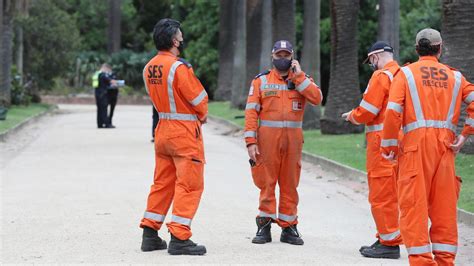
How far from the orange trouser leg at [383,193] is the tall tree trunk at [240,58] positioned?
28.1 meters

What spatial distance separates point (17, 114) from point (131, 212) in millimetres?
22009

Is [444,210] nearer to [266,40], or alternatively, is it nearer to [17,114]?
[266,40]

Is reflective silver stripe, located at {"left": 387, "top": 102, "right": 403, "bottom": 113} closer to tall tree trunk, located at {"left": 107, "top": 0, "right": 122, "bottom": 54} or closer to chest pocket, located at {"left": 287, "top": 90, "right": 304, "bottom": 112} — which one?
chest pocket, located at {"left": 287, "top": 90, "right": 304, "bottom": 112}

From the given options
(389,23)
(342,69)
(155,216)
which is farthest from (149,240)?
(342,69)

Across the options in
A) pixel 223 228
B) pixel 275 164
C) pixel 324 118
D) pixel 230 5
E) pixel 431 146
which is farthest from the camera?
pixel 230 5

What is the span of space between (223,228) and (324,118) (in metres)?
14.3

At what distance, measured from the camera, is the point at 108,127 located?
1177 inches

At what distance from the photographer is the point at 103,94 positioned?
97.9 ft

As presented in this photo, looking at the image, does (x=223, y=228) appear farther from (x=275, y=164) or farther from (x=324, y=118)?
(x=324, y=118)

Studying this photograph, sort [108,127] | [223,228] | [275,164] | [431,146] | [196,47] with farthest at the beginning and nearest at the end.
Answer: [196,47]
[108,127]
[223,228]
[275,164]
[431,146]

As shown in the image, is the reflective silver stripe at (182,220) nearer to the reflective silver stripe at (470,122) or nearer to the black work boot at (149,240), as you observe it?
the black work boot at (149,240)

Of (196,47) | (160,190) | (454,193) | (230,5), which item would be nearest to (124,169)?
(160,190)

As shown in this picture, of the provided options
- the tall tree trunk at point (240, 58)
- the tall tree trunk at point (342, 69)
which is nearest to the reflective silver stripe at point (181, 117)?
the tall tree trunk at point (342, 69)

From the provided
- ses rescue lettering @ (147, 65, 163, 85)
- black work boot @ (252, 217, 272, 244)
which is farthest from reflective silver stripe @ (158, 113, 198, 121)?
black work boot @ (252, 217, 272, 244)
